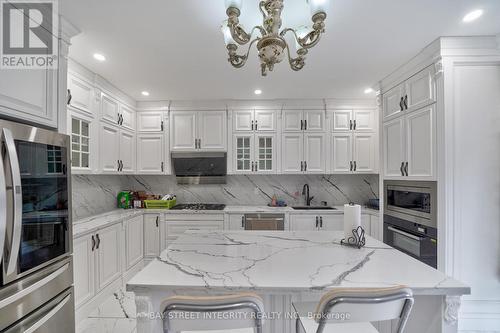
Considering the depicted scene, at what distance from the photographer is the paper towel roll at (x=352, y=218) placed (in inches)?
64.0

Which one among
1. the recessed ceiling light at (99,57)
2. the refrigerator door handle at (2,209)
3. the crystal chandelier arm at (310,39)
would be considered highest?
the recessed ceiling light at (99,57)

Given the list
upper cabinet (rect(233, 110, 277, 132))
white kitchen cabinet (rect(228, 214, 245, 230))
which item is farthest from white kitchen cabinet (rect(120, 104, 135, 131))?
white kitchen cabinet (rect(228, 214, 245, 230))

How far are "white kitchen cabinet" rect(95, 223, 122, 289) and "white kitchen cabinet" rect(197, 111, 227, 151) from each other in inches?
64.0

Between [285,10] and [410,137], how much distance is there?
1.75 meters

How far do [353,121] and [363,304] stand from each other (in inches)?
129

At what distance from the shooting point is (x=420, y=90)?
2262 mm

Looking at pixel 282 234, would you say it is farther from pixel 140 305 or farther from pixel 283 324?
pixel 140 305

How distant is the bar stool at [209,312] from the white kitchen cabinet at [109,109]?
2.70 m

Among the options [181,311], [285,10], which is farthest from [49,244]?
[285,10]

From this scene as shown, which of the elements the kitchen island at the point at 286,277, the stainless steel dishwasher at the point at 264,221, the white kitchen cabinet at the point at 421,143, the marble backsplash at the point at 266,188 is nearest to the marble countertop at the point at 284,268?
the kitchen island at the point at 286,277

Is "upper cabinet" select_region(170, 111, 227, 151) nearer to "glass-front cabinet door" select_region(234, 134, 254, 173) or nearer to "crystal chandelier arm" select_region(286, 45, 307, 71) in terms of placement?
"glass-front cabinet door" select_region(234, 134, 254, 173)

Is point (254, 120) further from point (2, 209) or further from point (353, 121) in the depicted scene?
point (2, 209)

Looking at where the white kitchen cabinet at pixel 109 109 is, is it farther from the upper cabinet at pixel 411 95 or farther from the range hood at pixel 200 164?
the upper cabinet at pixel 411 95

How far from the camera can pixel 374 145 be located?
3.62 m
